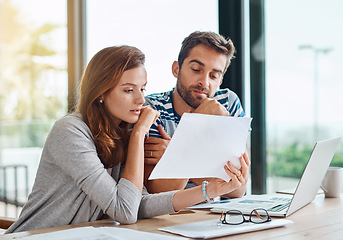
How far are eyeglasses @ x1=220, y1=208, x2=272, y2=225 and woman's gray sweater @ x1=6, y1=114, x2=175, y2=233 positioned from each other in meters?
0.18

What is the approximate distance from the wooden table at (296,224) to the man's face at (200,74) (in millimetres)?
645

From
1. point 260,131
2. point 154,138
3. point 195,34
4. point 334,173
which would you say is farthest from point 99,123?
point 260,131

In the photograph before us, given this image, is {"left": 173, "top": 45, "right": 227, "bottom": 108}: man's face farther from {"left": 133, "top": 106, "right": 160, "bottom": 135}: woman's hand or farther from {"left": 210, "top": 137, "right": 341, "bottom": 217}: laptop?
{"left": 210, "top": 137, "right": 341, "bottom": 217}: laptop

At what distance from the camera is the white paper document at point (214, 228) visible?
1061 mm

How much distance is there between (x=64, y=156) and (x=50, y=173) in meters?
0.13

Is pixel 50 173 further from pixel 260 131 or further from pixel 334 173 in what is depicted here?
pixel 260 131

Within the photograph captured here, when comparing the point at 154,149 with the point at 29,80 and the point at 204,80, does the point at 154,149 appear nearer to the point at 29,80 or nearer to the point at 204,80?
the point at 204,80

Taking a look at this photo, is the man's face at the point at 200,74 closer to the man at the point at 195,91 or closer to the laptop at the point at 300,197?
the man at the point at 195,91

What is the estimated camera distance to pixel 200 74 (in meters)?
1.88

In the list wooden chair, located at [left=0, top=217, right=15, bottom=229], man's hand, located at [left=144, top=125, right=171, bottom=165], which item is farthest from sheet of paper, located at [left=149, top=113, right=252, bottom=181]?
wooden chair, located at [left=0, top=217, right=15, bottom=229]

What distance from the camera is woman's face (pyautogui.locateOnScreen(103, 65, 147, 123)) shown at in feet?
4.93

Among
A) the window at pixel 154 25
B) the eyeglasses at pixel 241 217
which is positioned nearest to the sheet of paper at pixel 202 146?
the eyeglasses at pixel 241 217

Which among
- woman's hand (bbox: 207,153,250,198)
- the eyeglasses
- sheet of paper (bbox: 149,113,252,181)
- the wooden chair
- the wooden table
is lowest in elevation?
the wooden chair

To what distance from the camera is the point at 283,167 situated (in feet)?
7.34
